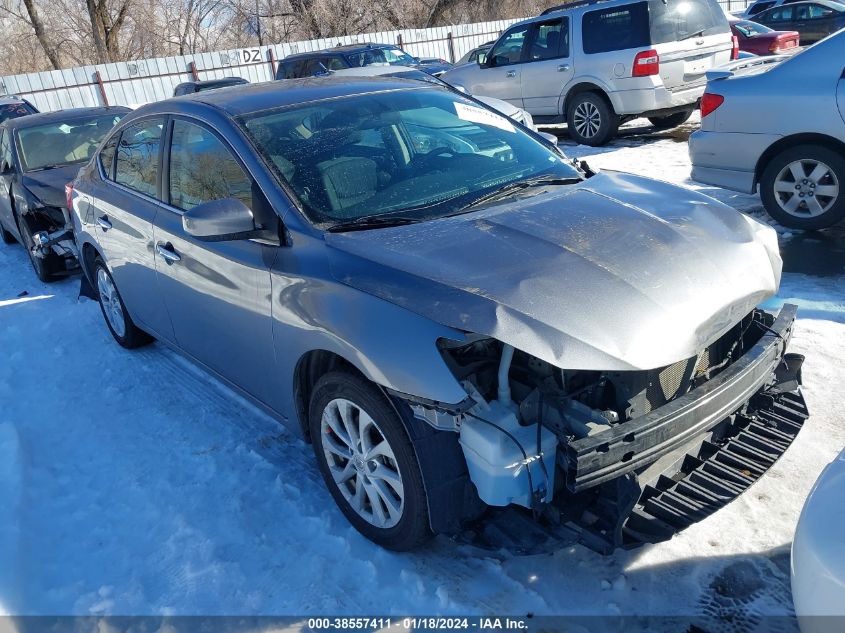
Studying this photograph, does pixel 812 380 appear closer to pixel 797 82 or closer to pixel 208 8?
pixel 797 82

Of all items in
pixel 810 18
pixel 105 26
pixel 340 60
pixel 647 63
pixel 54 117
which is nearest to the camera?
pixel 54 117

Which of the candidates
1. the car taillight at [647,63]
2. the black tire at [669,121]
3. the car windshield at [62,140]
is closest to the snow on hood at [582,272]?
the car windshield at [62,140]

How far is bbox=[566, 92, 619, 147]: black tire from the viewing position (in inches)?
404

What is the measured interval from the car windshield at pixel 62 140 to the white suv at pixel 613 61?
643 centimetres

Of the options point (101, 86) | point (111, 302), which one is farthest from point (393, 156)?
point (101, 86)

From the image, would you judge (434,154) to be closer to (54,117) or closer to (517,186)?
(517,186)

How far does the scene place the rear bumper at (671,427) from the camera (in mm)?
2174

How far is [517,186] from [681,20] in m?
7.96

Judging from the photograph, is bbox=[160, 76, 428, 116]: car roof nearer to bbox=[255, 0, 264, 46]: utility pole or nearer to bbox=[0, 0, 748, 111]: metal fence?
bbox=[0, 0, 748, 111]: metal fence

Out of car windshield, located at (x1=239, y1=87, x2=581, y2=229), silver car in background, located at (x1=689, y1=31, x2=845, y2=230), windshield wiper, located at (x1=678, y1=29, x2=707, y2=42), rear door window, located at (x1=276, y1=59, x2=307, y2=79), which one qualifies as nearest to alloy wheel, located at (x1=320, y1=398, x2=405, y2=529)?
car windshield, located at (x1=239, y1=87, x2=581, y2=229)

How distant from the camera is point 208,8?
4103cm

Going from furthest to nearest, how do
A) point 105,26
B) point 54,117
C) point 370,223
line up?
1. point 105,26
2. point 54,117
3. point 370,223

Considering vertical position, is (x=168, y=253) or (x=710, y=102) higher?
(x=710, y=102)

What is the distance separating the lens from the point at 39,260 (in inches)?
274
